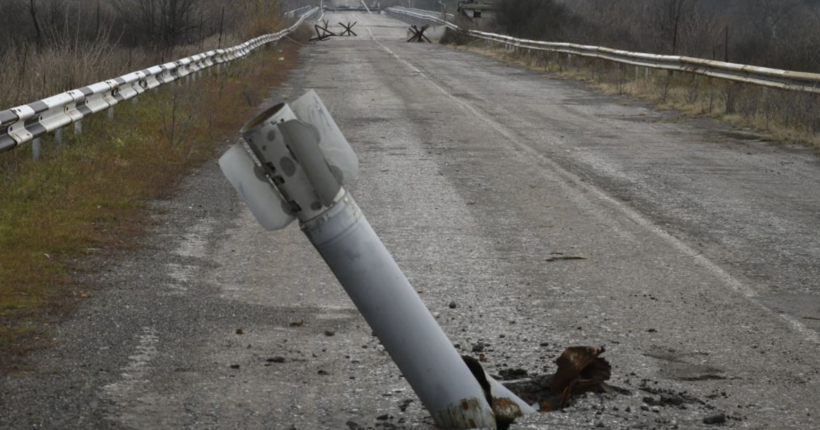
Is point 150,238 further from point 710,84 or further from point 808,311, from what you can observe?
point 710,84

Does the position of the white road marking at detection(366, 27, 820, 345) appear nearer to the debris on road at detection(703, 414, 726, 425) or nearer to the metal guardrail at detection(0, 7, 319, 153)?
the debris on road at detection(703, 414, 726, 425)

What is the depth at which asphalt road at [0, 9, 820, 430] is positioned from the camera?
509 centimetres

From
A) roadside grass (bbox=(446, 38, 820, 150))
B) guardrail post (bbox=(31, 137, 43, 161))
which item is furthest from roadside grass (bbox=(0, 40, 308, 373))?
roadside grass (bbox=(446, 38, 820, 150))

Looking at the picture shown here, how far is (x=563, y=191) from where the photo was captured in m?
11.5

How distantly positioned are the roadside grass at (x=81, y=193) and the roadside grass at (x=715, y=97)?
7886 mm

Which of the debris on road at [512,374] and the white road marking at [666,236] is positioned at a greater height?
the debris on road at [512,374]

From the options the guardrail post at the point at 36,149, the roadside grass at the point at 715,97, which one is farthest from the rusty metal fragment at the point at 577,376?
the roadside grass at the point at 715,97

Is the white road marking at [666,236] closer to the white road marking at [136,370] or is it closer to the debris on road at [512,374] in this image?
the debris on road at [512,374]

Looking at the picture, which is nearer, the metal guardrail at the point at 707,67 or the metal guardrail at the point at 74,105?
the metal guardrail at the point at 74,105

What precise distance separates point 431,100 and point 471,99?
0.84 m

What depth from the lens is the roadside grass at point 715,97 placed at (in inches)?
688

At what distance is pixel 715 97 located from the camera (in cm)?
2214

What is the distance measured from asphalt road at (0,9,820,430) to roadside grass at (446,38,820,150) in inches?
120

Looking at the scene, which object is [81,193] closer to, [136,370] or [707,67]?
[136,370]
